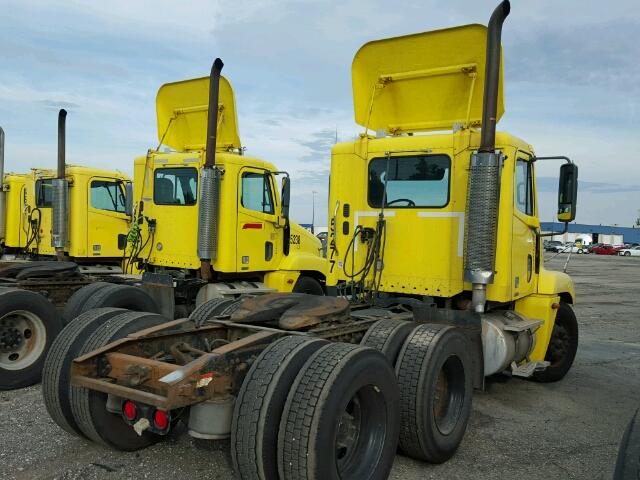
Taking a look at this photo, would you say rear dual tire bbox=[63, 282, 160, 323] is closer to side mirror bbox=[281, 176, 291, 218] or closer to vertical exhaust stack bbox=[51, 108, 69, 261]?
side mirror bbox=[281, 176, 291, 218]

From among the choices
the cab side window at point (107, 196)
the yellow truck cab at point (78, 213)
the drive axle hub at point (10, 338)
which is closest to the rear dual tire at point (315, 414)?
the drive axle hub at point (10, 338)

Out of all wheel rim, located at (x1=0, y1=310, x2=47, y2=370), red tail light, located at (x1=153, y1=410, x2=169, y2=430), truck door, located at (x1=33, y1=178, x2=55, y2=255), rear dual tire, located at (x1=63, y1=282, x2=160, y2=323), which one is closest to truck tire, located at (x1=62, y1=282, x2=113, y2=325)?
rear dual tire, located at (x1=63, y1=282, x2=160, y2=323)

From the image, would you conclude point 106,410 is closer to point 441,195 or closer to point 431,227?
point 431,227

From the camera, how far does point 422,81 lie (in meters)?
6.27

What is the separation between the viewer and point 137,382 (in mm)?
3514

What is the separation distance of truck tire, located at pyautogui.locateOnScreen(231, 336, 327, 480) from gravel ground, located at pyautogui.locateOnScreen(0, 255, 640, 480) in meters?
0.97

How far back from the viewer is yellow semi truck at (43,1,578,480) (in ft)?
11.0

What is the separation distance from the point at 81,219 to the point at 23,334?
4.14 meters

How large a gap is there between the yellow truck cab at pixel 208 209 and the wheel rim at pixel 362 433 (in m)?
4.98

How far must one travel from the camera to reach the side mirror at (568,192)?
5844 mm

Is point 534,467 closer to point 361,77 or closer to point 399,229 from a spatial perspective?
point 399,229

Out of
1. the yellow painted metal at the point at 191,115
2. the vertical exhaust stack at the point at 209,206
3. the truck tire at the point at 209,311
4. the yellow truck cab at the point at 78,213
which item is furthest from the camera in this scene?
the yellow truck cab at the point at 78,213

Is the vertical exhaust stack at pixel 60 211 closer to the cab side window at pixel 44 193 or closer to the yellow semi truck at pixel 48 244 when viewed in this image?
the yellow semi truck at pixel 48 244

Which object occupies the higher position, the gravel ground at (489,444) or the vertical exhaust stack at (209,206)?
the vertical exhaust stack at (209,206)
